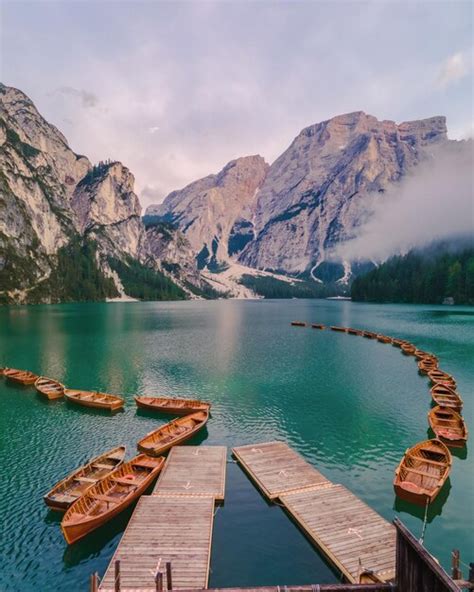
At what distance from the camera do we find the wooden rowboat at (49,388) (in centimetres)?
6097

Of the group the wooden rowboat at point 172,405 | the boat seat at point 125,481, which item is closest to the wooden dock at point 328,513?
the boat seat at point 125,481

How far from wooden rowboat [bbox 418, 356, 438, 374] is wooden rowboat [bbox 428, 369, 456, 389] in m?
3.47

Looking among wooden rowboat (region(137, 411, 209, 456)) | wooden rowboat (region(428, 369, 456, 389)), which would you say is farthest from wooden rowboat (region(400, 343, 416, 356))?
wooden rowboat (region(137, 411, 209, 456))

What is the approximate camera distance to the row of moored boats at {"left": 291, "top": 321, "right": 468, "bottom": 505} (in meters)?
30.7

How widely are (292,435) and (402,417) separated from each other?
694 inches

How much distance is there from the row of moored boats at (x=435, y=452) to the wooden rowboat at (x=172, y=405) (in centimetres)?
2562

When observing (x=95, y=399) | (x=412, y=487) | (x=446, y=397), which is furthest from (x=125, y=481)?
(x=446, y=397)

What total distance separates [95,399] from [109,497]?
3030cm

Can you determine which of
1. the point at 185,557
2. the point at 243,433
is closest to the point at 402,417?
the point at 243,433

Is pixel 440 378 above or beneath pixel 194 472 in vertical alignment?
above

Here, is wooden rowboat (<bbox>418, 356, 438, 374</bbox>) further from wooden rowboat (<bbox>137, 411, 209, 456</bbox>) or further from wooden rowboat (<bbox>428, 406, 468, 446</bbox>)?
wooden rowboat (<bbox>137, 411, 209, 456</bbox>)

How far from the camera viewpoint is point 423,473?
33438mm

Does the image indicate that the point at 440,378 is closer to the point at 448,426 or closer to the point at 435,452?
the point at 448,426

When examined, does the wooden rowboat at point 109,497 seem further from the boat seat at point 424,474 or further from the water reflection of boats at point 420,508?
the boat seat at point 424,474
